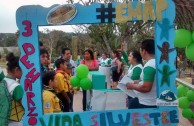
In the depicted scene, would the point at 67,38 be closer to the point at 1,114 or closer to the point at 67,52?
the point at 67,52

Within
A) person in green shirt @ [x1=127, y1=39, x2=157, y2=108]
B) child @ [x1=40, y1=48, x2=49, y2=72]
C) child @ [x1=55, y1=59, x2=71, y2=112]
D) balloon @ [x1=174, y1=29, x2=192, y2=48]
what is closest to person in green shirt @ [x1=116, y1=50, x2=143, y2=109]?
person in green shirt @ [x1=127, y1=39, x2=157, y2=108]

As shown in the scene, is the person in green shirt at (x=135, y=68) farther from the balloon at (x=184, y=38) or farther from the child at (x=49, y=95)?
the child at (x=49, y=95)

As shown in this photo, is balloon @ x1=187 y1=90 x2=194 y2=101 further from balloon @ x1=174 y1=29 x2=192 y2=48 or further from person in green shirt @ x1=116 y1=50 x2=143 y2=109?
balloon @ x1=174 y1=29 x2=192 y2=48

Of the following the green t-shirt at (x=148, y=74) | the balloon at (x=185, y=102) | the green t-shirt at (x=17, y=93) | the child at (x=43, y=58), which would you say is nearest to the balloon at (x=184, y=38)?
the green t-shirt at (x=148, y=74)

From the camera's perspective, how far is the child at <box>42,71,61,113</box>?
438 centimetres

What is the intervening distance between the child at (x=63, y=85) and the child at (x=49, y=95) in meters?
0.43

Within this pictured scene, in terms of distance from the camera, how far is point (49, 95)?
4426 millimetres

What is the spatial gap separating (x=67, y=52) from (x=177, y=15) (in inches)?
115

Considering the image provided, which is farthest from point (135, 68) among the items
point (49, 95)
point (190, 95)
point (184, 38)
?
point (190, 95)

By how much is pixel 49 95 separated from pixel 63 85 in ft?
2.90

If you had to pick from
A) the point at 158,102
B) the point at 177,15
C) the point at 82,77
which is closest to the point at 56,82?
the point at 82,77

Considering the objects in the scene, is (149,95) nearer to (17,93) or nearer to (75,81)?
(75,81)

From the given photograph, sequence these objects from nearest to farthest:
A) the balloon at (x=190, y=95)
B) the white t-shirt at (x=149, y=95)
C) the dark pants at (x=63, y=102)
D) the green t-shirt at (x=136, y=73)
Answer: the white t-shirt at (x=149, y=95) → the green t-shirt at (x=136, y=73) → the balloon at (x=190, y=95) → the dark pants at (x=63, y=102)

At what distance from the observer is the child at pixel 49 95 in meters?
4.38
